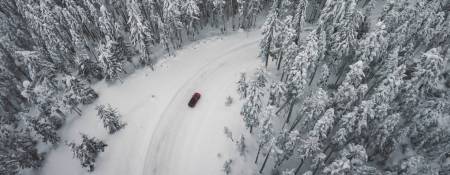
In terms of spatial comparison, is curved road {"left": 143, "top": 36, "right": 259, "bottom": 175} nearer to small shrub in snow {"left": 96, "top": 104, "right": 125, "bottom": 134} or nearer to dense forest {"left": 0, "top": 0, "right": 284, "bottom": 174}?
small shrub in snow {"left": 96, "top": 104, "right": 125, "bottom": 134}

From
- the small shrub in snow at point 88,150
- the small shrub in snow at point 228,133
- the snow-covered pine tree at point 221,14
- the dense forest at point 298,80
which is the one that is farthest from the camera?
the snow-covered pine tree at point 221,14

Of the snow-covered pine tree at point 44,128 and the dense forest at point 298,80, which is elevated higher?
the dense forest at point 298,80

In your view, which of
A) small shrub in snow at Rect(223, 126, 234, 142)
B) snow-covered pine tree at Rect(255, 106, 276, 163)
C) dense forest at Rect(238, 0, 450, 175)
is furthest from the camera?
small shrub in snow at Rect(223, 126, 234, 142)

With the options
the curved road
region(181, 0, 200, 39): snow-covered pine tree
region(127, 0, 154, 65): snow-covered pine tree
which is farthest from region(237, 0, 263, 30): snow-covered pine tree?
region(127, 0, 154, 65): snow-covered pine tree

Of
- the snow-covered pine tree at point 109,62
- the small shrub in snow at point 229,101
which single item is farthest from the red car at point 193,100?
the snow-covered pine tree at point 109,62

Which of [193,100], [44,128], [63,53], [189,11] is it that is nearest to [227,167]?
[193,100]

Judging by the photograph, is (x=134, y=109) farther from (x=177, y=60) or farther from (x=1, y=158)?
(x=1, y=158)

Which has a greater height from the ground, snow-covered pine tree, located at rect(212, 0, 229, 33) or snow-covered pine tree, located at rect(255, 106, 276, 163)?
snow-covered pine tree, located at rect(212, 0, 229, 33)

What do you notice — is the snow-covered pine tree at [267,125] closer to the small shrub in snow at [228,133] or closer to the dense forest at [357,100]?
the dense forest at [357,100]
